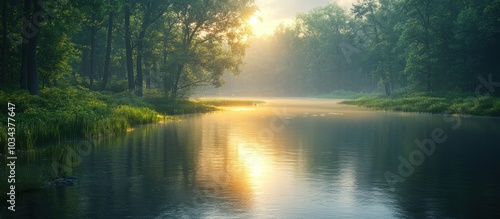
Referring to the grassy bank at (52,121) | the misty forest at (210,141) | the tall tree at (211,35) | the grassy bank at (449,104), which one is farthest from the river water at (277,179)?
the tall tree at (211,35)

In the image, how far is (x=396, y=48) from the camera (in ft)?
326

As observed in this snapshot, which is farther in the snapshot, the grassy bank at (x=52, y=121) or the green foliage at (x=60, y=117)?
the green foliage at (x=60, y=117)

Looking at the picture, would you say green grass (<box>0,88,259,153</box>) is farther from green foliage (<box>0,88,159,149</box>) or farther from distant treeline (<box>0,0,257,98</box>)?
distant treeline (<box>0,0,257,98</box>)

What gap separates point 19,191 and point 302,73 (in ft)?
575

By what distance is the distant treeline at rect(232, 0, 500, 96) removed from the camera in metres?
66.1

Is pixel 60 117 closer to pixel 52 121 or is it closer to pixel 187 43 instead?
pixel 52 121

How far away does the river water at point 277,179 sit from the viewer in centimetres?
1257

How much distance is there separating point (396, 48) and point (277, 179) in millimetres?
88411

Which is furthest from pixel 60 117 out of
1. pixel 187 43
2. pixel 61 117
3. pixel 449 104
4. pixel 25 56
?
pixel 449 104

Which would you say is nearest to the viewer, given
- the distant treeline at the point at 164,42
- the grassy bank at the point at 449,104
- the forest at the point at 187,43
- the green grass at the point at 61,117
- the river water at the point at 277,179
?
the river water at the point at 277,179

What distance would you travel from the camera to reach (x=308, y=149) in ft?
82.2

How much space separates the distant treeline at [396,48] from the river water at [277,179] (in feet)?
133

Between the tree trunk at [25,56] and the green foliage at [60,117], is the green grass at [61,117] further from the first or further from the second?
the tree trunk at [25,56]

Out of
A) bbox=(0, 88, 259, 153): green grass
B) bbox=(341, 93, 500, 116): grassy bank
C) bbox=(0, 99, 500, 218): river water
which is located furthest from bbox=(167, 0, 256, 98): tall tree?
bbox=(0, 99, 500, 218): river water
